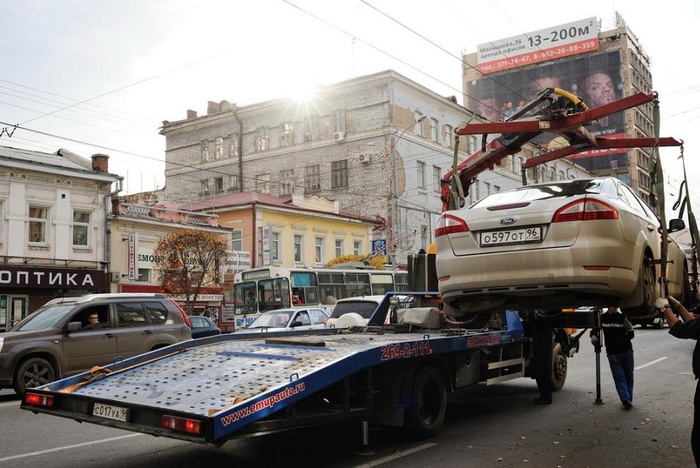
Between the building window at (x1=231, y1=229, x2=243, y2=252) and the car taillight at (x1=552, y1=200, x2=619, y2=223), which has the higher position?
the building window at (x1=231, y1=229, x2=243, y2=252)

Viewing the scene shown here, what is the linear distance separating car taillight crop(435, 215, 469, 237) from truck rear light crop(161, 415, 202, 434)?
367cm

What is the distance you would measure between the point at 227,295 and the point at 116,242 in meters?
6.60

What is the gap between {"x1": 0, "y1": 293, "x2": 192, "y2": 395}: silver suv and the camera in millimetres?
11898

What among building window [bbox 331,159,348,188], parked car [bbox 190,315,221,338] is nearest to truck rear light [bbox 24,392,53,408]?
parked car [bbox 190,315,221,338]

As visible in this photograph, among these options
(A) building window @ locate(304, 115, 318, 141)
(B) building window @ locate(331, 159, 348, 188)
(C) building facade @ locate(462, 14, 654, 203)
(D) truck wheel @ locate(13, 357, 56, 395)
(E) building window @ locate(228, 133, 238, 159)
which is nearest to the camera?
(D) truck wheel @ locate(13, 357, 56, 395)

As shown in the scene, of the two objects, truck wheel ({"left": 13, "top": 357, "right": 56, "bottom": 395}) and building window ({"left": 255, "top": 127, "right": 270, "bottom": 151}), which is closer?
truck wheel ({"left": 13, "top": 357, "right": 56, "bottom": 395})

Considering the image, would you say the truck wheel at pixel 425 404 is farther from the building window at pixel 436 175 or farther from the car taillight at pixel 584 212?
the building window at pixel 436 175

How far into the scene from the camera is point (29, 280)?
27516 millimetres

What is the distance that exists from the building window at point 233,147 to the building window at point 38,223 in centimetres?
2482

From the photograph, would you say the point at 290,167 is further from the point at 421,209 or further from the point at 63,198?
the point at 63,198

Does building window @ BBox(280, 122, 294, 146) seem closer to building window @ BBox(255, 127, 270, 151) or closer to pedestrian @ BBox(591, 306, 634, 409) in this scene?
building window @ BBox(255, 127, 270, 151)

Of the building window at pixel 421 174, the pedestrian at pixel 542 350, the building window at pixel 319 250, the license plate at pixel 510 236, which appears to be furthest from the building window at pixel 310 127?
the license plate at pixel 510 236

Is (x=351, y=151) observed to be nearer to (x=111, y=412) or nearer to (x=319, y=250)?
(x=319, y=250)

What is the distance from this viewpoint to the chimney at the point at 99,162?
3135 cm
